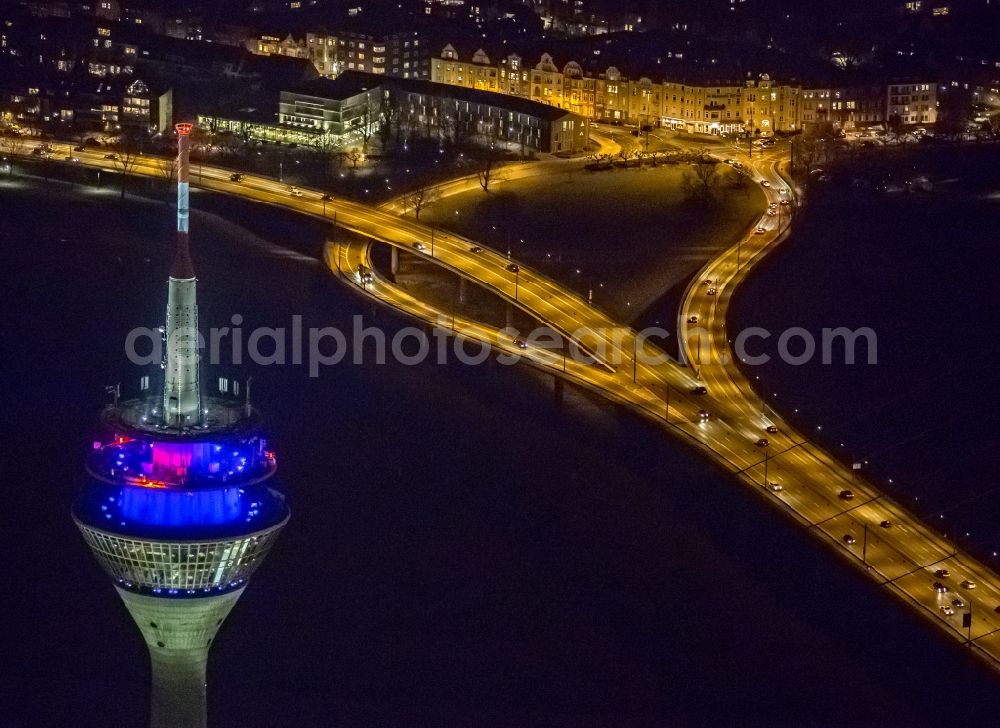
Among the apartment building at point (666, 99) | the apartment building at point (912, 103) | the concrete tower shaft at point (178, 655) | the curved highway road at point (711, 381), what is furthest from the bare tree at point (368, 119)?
the concrete tower shaft at point (178, 655)

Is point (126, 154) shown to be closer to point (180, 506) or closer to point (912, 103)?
point (912, 103)

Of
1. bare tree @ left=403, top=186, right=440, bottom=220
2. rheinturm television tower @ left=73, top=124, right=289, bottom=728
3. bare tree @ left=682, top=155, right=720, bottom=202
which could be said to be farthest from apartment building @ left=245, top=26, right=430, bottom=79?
rheinturm television tower @ left=73, top=124, right=289, bottom=728

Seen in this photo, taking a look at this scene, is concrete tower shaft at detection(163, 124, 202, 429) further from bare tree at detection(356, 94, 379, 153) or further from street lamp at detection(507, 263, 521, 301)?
bare tree at detection(356, 94, 379, 153)

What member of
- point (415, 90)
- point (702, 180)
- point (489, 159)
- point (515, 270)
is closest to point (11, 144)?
A: point (415, 90)

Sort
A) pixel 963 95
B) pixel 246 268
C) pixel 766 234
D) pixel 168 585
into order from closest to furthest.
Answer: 1. pixel 168 585
2. pixel 246 268
3. pixel 766 234
4. pixel 963 95

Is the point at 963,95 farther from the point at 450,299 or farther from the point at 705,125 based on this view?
the point at 450,299

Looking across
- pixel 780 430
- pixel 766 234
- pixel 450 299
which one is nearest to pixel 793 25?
pixel 766 234
